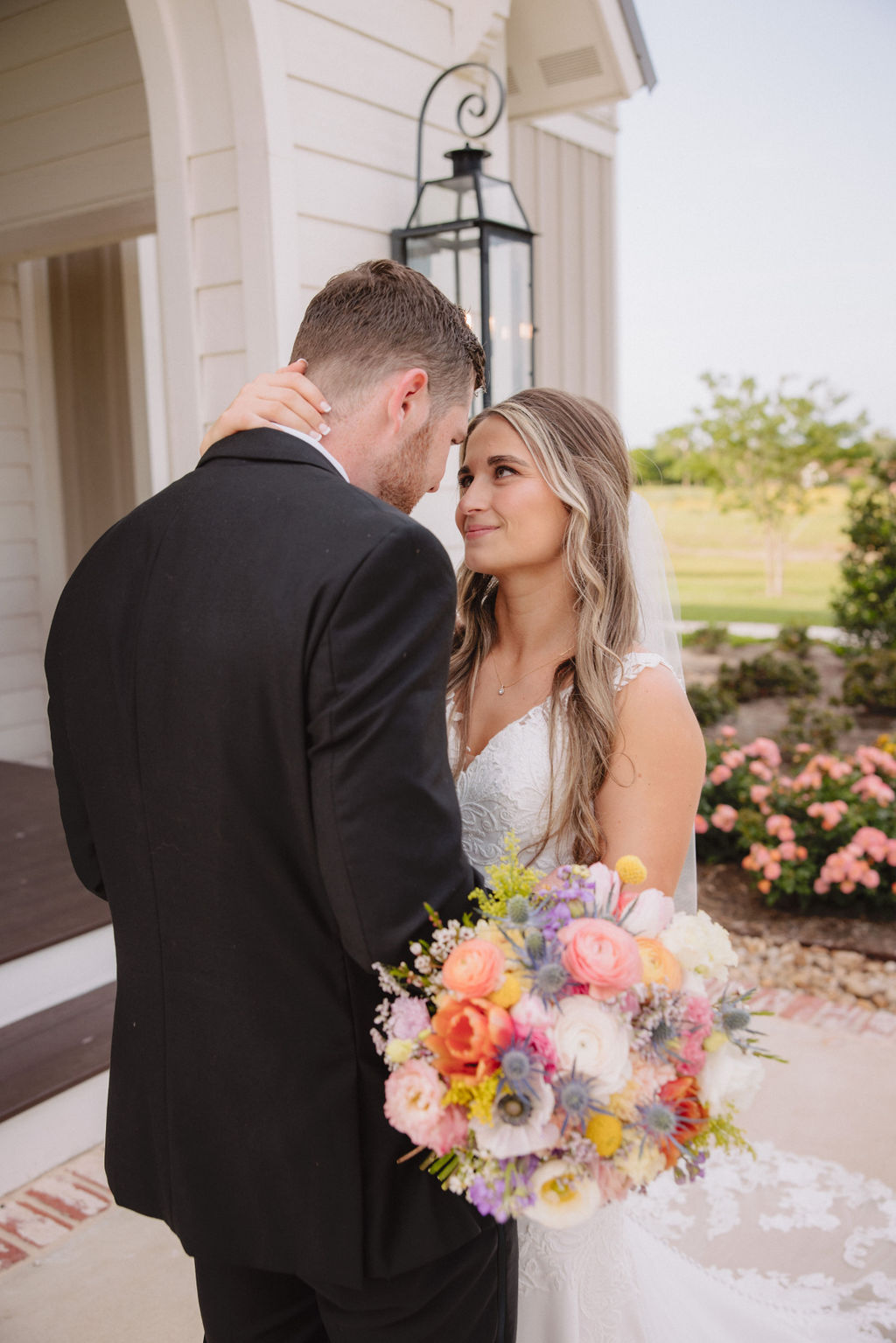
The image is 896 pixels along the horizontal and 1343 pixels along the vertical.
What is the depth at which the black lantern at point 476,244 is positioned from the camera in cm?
355

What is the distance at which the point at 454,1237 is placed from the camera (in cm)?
136

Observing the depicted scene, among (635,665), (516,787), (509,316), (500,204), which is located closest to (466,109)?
(500,204)

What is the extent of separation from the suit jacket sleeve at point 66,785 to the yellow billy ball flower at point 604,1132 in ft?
2.81

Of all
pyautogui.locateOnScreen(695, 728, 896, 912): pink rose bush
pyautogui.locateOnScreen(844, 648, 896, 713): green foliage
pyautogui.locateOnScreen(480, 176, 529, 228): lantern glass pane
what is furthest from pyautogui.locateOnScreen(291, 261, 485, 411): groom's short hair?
pyautogui.locateOnScreen(844, 648, 896, 713): green foliage

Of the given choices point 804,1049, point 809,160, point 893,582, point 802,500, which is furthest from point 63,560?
point 809,160

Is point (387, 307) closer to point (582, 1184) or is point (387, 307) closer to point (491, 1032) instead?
point (491, 1032)

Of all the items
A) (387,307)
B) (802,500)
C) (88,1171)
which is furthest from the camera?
(802,500)

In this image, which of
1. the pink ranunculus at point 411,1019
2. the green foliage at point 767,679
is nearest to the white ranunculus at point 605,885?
the pink ranunculus at point 411,1019

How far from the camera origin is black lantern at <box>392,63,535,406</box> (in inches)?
140

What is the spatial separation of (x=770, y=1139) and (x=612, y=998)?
7.80 feet

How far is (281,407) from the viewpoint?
1.45m

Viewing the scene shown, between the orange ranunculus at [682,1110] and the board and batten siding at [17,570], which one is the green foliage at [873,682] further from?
the orange ranunculus at [682,1110]

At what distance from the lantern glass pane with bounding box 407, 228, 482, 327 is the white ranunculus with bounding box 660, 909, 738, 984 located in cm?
271

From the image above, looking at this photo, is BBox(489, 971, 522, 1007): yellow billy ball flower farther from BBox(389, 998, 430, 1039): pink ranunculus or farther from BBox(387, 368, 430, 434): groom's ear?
BBox(387, 368, 430, 434): groom's ear
